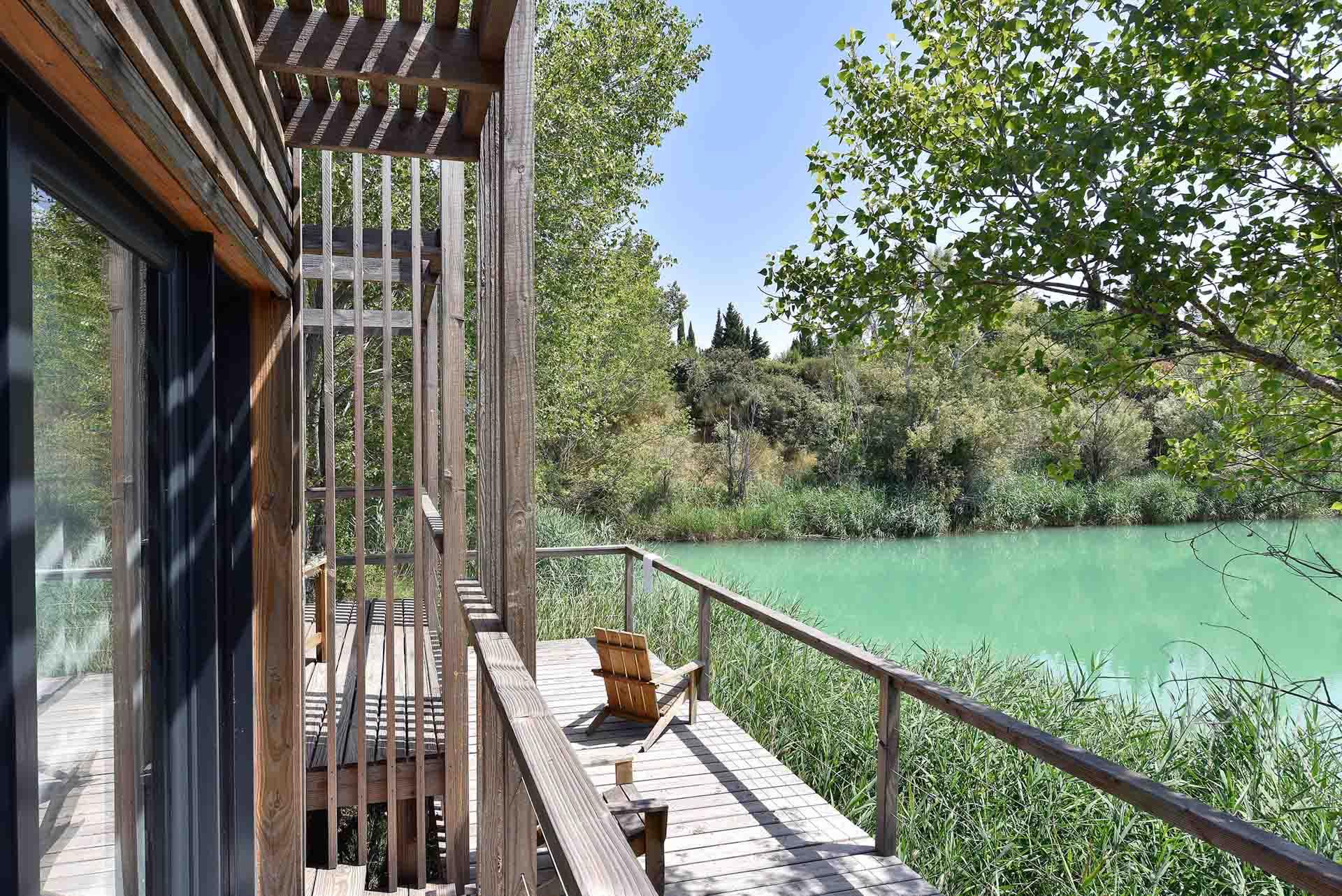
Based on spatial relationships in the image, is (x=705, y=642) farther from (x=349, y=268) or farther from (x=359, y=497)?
(x=349, y=268)

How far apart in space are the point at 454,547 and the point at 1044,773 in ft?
9.43

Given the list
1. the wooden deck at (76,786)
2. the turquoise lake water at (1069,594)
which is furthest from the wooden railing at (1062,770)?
the turquoise lake water at (1069,594)

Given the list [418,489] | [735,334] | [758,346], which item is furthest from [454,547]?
[758,346]

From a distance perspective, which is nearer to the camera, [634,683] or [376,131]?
[376,131]

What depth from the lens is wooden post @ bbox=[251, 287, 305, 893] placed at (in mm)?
2297

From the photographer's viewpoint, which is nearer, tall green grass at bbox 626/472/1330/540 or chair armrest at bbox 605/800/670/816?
chair armrest at bbox 605/800/670/816

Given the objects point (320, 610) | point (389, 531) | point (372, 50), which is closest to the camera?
point (372, 50)

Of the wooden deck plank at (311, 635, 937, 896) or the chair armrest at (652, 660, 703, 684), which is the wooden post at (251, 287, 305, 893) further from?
the chair armrest at (652, 660, 703, 684)

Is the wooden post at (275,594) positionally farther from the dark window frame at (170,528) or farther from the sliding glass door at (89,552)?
the sliding glass door at (89,552)

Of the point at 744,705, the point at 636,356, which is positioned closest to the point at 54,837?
the point at 744,705

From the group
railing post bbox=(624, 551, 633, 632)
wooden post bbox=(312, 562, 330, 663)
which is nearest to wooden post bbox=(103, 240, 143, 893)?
wooden post bbox=(312, 562, 330, 663)

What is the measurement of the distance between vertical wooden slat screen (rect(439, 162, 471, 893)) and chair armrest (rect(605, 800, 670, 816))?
0.59m

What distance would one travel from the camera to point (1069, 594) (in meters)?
12.4

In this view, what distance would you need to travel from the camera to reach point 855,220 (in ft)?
12.7
